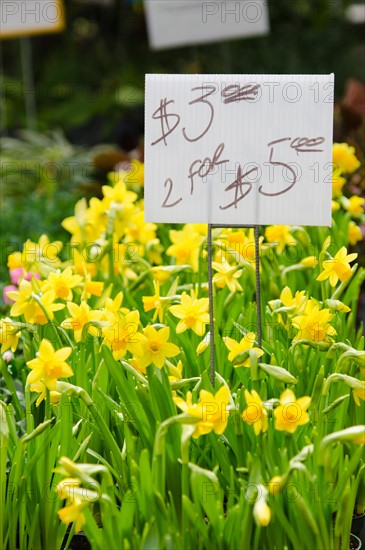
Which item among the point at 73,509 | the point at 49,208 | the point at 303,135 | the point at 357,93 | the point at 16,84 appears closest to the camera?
the point at 73,509

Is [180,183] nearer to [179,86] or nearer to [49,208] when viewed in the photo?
[179,86]

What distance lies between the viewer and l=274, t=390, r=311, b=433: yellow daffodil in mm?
942

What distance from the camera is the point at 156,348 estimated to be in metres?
1.10

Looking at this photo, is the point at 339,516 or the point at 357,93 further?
the point at 357,93

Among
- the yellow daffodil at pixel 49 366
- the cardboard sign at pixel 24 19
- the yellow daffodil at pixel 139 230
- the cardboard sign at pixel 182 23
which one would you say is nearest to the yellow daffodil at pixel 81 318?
the yellow daffodil at pixel 49 366

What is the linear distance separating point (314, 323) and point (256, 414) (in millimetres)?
220

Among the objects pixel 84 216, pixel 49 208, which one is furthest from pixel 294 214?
pixel 49 208

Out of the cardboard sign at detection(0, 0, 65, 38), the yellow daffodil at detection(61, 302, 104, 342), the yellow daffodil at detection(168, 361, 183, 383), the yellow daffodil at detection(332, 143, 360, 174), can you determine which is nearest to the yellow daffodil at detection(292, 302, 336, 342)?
the yellow daffodil at detection(168, 361, 183, 383)

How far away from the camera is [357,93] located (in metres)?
3.57

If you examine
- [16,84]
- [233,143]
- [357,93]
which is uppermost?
[16,84]

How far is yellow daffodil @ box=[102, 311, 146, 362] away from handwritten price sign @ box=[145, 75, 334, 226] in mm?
181

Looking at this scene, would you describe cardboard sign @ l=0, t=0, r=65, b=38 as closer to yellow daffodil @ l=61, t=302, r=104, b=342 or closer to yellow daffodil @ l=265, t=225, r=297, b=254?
yellow daffodil @ l=265, t=225, r=297, b=254

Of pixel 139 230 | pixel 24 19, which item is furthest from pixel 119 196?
pixel 24 19

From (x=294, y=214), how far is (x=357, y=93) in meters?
2.59
